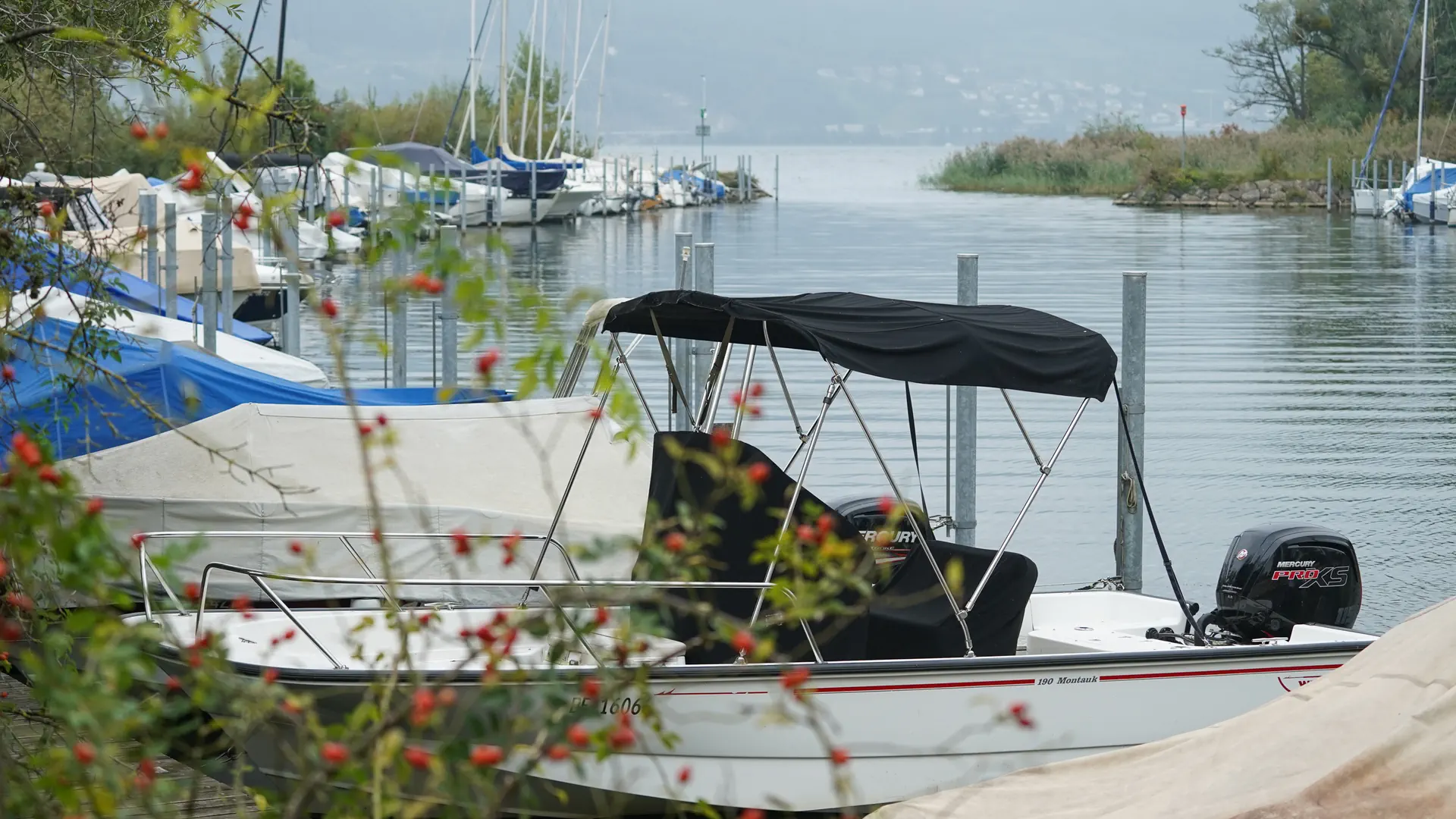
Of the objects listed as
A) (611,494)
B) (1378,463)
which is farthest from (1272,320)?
(611,494)

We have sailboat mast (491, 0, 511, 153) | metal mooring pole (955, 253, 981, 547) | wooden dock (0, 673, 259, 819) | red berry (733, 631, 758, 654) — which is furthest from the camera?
sailboat mast (491, 0, 511, 153)

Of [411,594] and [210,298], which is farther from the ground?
[210,298]

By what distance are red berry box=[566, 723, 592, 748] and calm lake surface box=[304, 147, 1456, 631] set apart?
867mm

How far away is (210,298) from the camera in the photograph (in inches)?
642

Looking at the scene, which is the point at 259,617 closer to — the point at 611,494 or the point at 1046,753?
the point at 611,494

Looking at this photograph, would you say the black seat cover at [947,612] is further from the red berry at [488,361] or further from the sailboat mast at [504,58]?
the sailboat mast at [504,58]

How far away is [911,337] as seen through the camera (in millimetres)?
7875

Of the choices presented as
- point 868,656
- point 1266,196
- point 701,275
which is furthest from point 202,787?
point 1266,196

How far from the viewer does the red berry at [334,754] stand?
2545 millimetres

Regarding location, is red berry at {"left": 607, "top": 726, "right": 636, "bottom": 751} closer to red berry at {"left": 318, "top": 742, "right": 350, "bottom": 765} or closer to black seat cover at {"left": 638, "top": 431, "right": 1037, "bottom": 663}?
red berry at {"left": 318, "top": 742, "right": 350, "bottom": 765}

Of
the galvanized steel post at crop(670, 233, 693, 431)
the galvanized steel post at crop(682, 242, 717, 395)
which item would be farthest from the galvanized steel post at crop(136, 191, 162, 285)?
the galvanized steel post at crop(682, 242, 717, 395)

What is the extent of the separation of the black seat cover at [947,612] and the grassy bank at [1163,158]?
63.3m

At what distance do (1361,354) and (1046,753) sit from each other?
19.0 meters

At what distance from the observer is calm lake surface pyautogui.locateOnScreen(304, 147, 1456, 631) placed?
1464 centimetres
